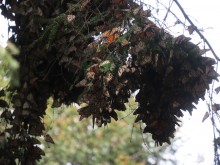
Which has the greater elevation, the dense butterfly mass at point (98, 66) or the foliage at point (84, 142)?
the foliage at point (84, 142)

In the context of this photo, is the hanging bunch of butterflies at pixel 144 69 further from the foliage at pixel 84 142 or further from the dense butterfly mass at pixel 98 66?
the foliage at pixel 84 142

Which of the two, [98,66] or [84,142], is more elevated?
[84,142]

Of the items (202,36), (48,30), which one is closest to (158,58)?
(202,36)

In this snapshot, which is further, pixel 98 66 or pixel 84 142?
pixel 84 142

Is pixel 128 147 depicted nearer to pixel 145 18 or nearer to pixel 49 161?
pixel 49 161

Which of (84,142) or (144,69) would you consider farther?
(84,142)

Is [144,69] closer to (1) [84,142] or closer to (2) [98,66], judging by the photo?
(2) [98,66]

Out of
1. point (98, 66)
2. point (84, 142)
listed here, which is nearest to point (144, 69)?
point (98, 66)

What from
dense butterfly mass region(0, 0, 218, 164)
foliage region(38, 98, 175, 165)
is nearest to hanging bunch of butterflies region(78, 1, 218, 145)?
dense butterfly mass region(0, 0, 218, 164)

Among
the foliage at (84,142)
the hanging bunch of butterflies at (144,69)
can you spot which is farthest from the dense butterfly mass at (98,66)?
the foliage at (84,142)
